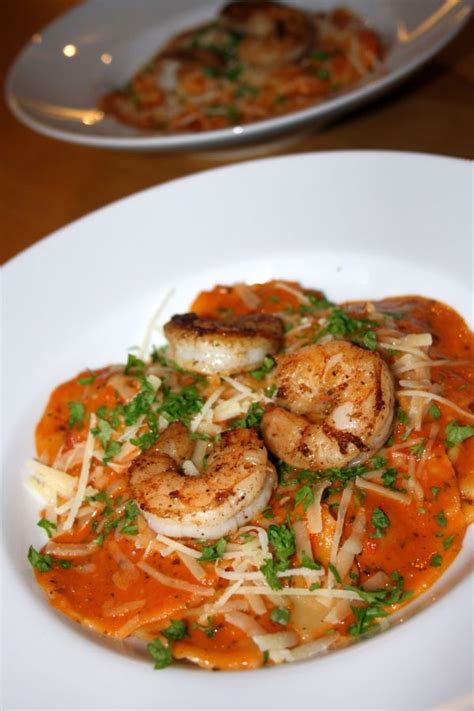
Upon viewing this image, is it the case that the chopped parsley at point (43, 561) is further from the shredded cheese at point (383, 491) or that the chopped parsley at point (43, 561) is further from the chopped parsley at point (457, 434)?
the chopped parsley at point (457, 434)

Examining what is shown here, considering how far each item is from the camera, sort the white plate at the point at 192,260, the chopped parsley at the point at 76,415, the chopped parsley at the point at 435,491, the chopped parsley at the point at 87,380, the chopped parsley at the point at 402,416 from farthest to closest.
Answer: the chopped parsley at the point at 87,380 → the chopped parsley at the point at 76,415 → the white plate at the point at 192,260 → the chopped parsley at the point at 402,416 → the chopped parsley at the point at 435,491

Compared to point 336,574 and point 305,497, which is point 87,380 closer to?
point 305,497

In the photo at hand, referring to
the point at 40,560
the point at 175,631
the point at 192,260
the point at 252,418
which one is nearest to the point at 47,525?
the point at 40,560

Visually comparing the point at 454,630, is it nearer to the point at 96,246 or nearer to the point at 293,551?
the point at 293,551

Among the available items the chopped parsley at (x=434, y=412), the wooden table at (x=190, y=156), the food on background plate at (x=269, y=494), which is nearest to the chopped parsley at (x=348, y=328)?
the food on background plate at (x=269, y=494)

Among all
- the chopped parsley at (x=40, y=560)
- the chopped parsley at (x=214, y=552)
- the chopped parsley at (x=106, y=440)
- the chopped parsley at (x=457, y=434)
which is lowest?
the chopped parsley at (x=457, y=434)

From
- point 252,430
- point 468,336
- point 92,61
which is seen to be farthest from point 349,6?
point 252,430
